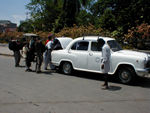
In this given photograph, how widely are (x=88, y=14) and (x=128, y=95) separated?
3881 cm

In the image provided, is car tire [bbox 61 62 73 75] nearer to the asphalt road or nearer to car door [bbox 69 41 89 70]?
car door [bbox 69 41 89 70]

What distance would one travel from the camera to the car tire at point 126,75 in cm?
742

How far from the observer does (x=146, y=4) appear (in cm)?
2392

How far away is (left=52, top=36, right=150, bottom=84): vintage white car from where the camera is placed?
729 centimetres

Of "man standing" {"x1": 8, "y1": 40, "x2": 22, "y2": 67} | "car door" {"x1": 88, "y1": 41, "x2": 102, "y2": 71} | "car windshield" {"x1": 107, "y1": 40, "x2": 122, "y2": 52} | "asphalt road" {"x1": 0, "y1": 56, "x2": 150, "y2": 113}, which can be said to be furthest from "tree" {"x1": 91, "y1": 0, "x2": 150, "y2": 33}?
"asphalt road" {"x1": 0, "y1": 56, "x2": 150, "y2": 113}

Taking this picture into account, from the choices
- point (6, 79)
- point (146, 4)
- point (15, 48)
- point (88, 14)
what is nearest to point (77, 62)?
point (6, 79)

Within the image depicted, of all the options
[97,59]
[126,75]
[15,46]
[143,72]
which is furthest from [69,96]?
[15,46]

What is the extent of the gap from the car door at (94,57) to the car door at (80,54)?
20 centimetres

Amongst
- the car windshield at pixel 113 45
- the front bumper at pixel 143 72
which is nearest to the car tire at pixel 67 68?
the car windshield at pixel 113 45

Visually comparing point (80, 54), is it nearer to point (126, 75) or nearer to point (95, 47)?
point (95, 47)

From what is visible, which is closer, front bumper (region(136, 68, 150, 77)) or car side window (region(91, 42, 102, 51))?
front bumper (region(136, 68, 150, 77))

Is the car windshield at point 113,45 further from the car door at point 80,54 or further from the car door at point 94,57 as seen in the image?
the car door at point 80,54

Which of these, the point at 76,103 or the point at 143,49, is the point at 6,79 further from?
the point at 143,49

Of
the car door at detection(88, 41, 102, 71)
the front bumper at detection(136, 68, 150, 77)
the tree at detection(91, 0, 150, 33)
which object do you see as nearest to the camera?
the front bumper at detection(136, 68, 150, 77)
